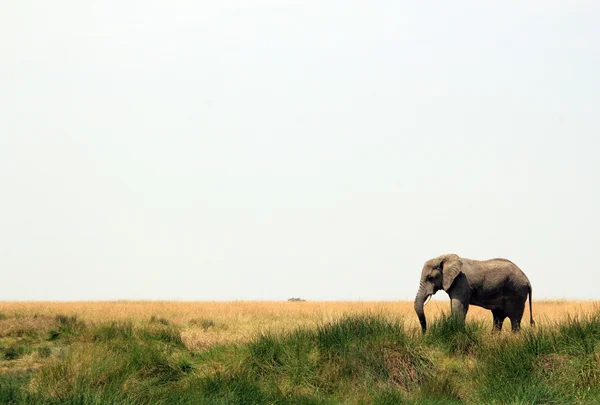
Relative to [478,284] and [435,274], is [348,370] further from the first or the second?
[478,284]

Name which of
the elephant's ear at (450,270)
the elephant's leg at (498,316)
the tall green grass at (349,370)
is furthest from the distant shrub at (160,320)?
the tall green grass at (349,370)

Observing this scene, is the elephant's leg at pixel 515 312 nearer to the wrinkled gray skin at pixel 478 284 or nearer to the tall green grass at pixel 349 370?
the wrinkled gray skin at pixel 478 284

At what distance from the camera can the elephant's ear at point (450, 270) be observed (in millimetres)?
19188

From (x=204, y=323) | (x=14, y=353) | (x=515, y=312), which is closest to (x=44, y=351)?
(x=14, y=353)

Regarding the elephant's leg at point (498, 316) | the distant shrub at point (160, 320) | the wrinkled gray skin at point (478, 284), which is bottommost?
the elephant's leg at point (498, 316)

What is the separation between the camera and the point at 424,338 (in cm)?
1406

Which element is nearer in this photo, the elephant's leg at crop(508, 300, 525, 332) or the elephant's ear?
the elephant's ear

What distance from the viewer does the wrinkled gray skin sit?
1934 centimetres

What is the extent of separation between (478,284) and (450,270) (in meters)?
1.01

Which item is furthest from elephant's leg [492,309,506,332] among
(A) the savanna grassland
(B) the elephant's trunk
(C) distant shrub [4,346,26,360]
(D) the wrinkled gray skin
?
(C) distant shrub [4,346,26,360]

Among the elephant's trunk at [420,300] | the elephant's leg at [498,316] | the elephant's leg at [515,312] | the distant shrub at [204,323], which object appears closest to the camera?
the elephant's trunk at [420,300]

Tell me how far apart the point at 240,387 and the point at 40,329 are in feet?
39.9

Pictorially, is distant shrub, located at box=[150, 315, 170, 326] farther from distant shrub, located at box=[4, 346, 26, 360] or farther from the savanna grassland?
the savanna grassland

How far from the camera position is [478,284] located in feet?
64.8
